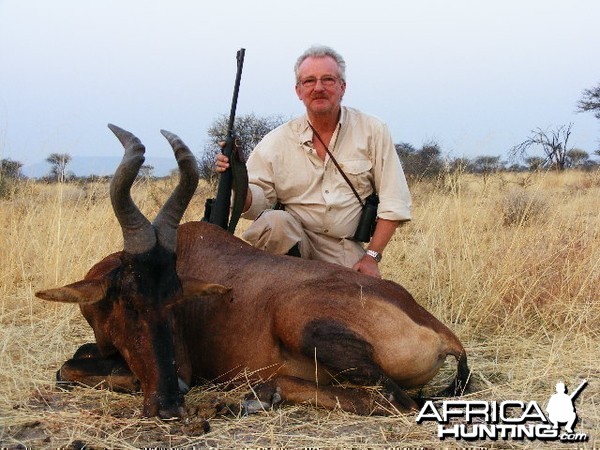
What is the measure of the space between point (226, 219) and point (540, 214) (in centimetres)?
591

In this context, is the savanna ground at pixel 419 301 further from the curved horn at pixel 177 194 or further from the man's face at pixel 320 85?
the man's face at pixel 320 85

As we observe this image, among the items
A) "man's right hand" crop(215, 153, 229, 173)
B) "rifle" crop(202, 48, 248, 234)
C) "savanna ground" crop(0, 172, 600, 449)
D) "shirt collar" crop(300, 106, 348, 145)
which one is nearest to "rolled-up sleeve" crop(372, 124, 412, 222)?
"shirt collar" crop(300, 106, 348, 145)

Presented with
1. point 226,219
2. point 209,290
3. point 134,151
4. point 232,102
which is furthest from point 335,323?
point 232,102

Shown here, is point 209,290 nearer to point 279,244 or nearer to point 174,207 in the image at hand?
point 174,207

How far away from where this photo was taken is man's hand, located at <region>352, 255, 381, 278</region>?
5848 mm

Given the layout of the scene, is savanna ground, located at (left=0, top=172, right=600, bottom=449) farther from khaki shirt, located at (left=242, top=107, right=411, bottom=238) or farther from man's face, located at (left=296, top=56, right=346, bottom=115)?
man's face, located at (left=296, top=56, right=346, bottom=115)

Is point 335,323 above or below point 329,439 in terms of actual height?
above

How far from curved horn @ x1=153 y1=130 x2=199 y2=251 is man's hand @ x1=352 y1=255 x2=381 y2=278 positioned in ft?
6.36

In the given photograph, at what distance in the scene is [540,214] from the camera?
10.4 meters

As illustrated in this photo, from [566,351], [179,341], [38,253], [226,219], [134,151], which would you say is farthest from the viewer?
[38,253]

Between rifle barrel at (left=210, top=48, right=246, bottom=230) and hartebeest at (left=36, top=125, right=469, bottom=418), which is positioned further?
rifle barrel at (left=210, top=48, right=246, bottom=230)

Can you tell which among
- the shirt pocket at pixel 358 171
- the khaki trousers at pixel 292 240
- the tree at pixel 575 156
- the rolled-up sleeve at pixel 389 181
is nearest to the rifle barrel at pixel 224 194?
the khaki trousers at pixel 292 240

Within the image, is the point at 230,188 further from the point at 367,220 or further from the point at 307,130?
the point at 367,220

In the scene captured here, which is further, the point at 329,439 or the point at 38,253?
the point at 38,253
